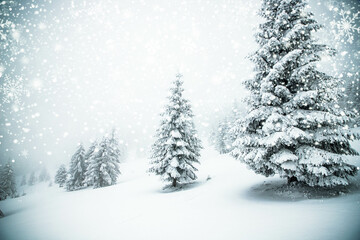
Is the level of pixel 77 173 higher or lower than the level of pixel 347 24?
lower

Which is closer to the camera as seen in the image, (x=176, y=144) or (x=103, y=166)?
(x=176, y=144)

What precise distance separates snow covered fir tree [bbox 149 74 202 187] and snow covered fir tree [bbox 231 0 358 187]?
758 centimetres

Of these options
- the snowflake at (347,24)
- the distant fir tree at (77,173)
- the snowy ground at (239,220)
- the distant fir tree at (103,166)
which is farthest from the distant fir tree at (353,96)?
the distant fir tree at (77,173)

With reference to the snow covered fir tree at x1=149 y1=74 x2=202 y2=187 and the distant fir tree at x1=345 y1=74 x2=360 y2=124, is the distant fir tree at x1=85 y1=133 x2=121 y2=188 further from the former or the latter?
the distant fir tree at x1=345 y1=74 x2=360 y2=124

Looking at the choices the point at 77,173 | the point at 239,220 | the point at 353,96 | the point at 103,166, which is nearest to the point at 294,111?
the point at 239,220

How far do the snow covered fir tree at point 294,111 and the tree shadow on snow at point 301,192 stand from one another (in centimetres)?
62

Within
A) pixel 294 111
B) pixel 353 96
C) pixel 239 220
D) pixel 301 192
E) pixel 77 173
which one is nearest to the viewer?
pixel 239 220

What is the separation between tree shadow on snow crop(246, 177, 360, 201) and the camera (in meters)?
8.72

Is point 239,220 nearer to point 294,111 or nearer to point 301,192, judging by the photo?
point 301,192

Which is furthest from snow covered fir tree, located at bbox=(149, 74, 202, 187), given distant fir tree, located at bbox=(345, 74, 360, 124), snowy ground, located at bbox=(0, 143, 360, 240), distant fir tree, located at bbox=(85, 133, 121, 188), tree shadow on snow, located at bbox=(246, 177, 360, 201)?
distant fir tree, located at bbox=(345, 74, 360, 124)

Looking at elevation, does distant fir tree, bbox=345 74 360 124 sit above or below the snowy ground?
above

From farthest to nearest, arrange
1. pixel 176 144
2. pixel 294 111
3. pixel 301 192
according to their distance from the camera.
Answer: pixel 176 144, pixel 301 192, pixel 294 111

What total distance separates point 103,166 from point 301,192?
2926 centimetres

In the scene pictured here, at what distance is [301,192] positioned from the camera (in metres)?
9.51
